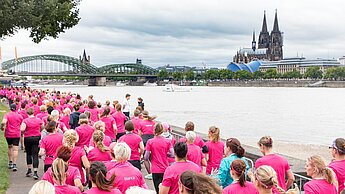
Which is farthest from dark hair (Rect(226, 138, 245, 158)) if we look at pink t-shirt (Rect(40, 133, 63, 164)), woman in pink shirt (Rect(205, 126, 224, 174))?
pink t-shirt (Rect(40, 133, 63, 164))

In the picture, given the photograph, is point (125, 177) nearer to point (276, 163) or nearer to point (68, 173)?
point (68, 173)

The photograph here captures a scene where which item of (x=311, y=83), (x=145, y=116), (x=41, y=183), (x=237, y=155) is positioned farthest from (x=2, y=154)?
(x=311, y=83)

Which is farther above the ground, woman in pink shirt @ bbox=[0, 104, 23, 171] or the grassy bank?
woman in pink shirt @ bbox=[0, 104, 23, 171]

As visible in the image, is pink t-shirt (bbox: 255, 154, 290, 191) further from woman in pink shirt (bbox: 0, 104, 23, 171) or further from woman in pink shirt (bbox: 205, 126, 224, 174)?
woman in pink shirt (bbox: 0, 104, 23, 171)

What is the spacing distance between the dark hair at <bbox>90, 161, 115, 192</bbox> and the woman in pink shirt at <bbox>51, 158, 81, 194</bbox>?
0.35 meters

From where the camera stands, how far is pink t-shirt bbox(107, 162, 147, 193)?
5426 millimetres

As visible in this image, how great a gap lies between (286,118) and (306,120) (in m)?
2.51

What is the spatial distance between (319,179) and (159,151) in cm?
314

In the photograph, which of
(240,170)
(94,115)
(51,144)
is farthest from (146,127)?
(240,170)

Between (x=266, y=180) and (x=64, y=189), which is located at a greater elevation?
(x=266, y=180)

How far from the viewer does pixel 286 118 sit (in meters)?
44.3

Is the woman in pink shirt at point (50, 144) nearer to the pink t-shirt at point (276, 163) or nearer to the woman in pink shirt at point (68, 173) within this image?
the woman in pink shirt at point (68, 173)

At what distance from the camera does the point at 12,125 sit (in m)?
10.9

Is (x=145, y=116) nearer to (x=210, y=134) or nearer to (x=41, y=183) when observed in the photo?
(x=210, y=134)
